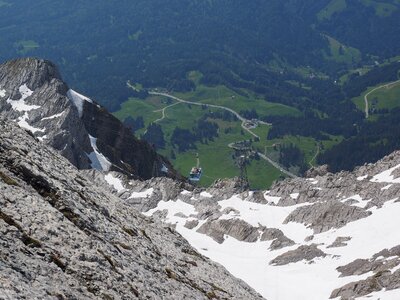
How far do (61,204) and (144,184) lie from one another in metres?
116

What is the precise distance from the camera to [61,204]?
162ft

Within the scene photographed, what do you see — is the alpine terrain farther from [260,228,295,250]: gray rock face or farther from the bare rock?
the bare rock

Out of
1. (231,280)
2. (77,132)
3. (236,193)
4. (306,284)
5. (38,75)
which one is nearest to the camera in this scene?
(231,280)

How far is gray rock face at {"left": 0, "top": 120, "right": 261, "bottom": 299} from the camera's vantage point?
1542 inches

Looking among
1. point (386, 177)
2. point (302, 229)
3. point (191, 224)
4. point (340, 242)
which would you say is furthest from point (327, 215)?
point (191, 224)

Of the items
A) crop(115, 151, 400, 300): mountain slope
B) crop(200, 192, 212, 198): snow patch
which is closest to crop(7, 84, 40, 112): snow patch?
crop(115, 151, 400, 300): mountain slope

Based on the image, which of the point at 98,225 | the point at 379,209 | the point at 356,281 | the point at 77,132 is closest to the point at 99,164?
the point at 77,132

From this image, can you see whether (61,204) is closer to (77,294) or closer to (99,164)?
(77,294)

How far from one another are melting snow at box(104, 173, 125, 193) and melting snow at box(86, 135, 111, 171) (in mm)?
9693

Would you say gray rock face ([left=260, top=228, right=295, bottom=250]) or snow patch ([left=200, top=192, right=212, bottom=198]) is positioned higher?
gray rock face ([left=260, top=228, right=295, bottom=250])

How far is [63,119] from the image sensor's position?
173875 mm

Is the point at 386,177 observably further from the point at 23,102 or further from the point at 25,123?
the point at 23,102

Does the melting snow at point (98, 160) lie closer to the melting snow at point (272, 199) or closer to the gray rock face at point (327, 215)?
the melting snow at point (272, 199)

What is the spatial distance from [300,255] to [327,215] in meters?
13.9
